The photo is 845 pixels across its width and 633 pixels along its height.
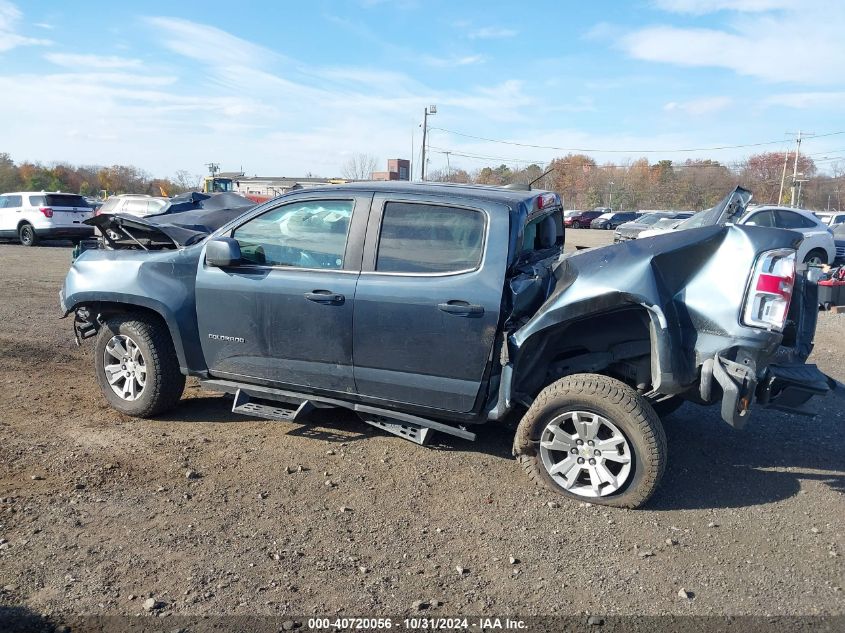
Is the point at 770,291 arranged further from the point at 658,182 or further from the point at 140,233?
the point at 658,182

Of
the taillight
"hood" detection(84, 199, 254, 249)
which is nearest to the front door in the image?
"hood" detection(84, 199, 254, 249)

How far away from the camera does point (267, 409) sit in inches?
193

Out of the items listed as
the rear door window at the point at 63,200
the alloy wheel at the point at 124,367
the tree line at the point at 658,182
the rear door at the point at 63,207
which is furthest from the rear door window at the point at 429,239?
the tree line at the point at 658,182

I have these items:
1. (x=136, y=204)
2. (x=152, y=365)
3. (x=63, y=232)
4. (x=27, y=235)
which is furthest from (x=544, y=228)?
(x=27, y=235)

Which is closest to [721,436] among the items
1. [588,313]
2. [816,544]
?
[816,544]

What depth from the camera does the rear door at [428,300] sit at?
4176 millimetres

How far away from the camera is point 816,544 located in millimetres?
3639

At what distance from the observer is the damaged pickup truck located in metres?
3.80

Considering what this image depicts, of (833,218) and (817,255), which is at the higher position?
(833,218)

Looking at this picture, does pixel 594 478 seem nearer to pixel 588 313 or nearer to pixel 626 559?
pixel 626 559

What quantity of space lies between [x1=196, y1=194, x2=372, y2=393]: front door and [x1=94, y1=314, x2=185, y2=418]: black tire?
1.21ft

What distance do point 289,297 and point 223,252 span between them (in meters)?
0.55

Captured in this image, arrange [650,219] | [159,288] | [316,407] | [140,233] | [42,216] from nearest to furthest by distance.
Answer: [316,407]
[159,288]
[140,233]
[42,216]
[650,219]

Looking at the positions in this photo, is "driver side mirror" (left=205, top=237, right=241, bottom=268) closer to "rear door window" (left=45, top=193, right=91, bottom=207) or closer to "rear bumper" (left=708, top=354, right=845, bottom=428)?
"rear bumper" (left=708, top=354, right=845, bottom=428)
